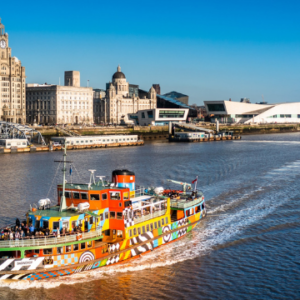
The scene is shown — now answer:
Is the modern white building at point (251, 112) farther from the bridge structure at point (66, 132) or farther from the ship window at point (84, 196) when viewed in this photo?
the ship window at point (84, 196)

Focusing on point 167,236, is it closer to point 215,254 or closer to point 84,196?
point 215,254

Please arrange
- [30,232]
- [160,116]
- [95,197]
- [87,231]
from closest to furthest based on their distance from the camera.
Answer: [30,232], [87,231], [95,197], [160,116]

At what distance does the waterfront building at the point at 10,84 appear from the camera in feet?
453

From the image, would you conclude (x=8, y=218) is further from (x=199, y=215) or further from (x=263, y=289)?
(x=263, y=289)

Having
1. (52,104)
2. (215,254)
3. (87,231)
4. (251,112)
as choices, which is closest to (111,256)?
(87,231)

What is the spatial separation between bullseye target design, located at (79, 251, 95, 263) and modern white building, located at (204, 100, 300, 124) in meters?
158

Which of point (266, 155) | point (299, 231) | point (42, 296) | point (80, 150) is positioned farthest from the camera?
point (80, 150)

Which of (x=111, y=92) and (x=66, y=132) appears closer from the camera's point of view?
(x=66, y=132)

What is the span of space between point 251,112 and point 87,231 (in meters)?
170

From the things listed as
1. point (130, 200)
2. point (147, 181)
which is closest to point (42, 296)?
point (130, 200)

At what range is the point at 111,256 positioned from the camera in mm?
22875

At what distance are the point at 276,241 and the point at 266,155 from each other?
4844cm

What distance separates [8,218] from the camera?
2998cm

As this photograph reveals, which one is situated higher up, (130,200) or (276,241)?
(130,200)
